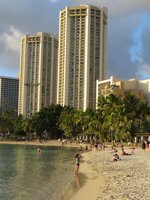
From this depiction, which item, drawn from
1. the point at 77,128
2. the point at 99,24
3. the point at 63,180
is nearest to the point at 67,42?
the point at 99,24

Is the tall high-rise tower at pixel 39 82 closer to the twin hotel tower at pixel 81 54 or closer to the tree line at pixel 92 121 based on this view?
the twin hotel tower at pixel 81 54

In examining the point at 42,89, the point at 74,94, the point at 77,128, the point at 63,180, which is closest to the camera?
the point at 63,180

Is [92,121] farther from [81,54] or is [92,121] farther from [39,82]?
[39,82]

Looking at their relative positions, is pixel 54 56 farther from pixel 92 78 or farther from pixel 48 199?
pixel 48 199

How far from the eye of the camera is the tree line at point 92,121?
3423 inches

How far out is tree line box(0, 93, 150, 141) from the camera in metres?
86.9

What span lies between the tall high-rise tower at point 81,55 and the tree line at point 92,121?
17.1 meters

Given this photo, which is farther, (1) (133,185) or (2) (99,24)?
(2) (99,24)

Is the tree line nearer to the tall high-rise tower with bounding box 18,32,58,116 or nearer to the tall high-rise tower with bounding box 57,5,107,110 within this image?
the tall high-rise tower with bounding box 18,32,58,116

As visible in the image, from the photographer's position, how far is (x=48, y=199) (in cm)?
2473

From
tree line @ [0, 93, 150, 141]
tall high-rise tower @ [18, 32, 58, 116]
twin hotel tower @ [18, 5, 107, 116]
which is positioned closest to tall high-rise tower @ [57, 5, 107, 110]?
twin hotel tower @ [18, 5, 107, 116]

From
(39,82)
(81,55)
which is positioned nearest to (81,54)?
(81,55)

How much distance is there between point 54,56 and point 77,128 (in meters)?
75.0

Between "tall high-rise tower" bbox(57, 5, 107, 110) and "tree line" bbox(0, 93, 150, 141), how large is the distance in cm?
1709
